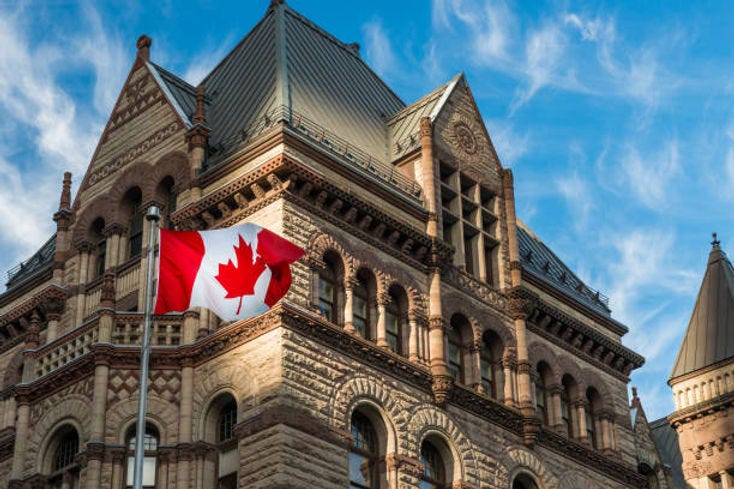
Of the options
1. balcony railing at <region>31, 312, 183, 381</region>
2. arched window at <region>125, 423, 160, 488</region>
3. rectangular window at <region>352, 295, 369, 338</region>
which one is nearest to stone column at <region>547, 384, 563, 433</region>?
rectangular window at <region>352, 295, 369, 338</region>

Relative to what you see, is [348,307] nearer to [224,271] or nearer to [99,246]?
[224,271]

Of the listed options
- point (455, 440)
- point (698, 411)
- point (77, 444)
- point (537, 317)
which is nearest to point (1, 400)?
point (77, 444)

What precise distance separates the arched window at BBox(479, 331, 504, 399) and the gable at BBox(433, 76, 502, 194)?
6243 mm

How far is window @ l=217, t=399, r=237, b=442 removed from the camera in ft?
132

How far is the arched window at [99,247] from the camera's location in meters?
47.6

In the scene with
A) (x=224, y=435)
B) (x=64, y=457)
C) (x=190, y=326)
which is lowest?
(x=64, y=457)

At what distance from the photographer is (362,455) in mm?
40875

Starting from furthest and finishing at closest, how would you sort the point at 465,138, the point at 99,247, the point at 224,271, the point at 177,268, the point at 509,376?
the point at 465,138 → the point at 99,247 → the point at 509,376 → the point at 224,271 → the point at 177,268

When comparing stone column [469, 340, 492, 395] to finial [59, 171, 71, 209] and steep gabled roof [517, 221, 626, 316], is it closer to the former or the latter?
steep gabled roof [517, 221, 626, 316]

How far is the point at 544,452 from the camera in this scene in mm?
47219

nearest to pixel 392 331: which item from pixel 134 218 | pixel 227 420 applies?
pixel 227 420

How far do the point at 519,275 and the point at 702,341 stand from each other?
18898 mm

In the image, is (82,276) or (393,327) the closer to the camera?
(393,327)

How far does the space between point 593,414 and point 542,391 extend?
295cm
